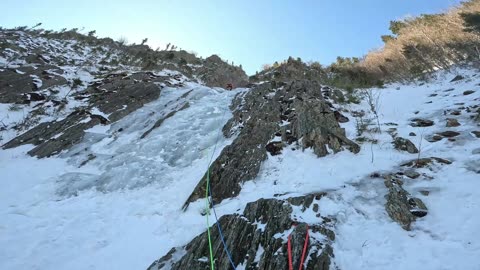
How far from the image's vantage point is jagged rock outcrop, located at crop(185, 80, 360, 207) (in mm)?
7672

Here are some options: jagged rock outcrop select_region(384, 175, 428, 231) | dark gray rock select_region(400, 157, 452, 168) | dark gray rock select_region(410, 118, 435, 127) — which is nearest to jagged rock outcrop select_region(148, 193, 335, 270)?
jagged rock outcrop select_region(384, 175, 428, 231)

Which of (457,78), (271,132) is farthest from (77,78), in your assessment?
(457,78)

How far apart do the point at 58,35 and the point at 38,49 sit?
586 centimetres

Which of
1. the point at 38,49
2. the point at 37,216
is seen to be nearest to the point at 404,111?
the point at 37,216

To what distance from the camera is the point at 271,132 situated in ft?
30.2

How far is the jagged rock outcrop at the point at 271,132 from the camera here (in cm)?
767

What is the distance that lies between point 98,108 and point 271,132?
7308 mm

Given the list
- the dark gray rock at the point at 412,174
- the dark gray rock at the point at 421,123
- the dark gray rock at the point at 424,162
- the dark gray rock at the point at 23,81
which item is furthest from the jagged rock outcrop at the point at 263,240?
the dark gray rock at the point at 23,81

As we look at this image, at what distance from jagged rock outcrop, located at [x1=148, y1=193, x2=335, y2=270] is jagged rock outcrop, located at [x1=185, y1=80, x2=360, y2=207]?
1.42 metres

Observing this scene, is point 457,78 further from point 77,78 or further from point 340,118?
point 77,78

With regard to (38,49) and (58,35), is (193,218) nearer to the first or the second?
(38,49)

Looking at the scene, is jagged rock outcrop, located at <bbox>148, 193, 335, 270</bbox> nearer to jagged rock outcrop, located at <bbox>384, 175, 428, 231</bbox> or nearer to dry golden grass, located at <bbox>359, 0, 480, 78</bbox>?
jagged rock outcrop, located at <bbox>384, 175, 428, 231</bbox>

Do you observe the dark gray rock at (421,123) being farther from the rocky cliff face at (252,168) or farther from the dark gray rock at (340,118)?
the dark gray rock at (340,118)

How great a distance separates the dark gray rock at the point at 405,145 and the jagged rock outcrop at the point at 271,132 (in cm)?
84
